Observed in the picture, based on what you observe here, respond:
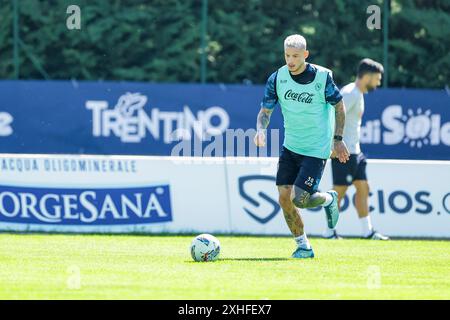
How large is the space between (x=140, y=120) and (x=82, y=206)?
8.90 meters

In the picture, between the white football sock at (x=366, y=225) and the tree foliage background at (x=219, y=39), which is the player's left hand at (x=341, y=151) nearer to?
the white football sock at (x=366, y=225)

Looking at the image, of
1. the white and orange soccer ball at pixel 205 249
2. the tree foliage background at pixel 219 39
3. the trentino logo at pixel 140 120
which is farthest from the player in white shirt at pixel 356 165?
the tree foliage background at pixel 219 39

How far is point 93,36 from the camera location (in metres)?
26.8

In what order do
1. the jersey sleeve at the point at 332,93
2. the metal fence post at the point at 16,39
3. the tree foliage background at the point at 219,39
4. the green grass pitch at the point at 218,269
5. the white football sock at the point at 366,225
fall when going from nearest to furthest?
the green grass pitch at the point at 218,269, the jersey sleeve at the point at 332,93, the white football sock at the point at 366,225, the metal fence post at the point at 16,39, the tree foliage background at the point at 219,39

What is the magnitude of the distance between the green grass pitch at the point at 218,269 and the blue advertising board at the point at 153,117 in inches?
371

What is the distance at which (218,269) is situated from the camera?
1168cm

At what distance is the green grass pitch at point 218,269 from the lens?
9.94 meters

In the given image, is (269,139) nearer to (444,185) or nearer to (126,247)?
(444,185)

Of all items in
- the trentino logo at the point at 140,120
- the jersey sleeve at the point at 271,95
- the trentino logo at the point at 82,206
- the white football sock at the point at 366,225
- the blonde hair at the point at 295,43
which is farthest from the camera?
the trentino logo at the point at 140,120

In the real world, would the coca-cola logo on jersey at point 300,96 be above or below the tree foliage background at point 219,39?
below

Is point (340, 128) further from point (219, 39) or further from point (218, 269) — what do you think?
point (219, 39)

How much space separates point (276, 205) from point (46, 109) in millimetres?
9887

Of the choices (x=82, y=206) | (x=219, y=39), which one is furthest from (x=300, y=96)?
(x=219, y=39)
